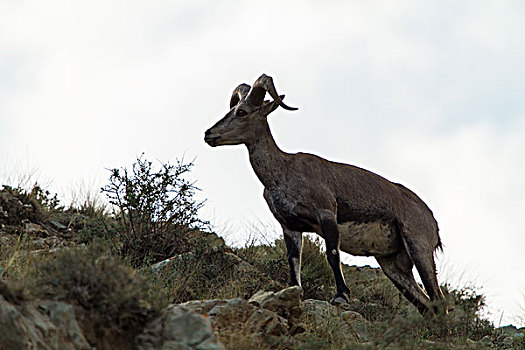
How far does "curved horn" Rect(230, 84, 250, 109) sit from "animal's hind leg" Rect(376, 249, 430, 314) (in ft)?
10.7

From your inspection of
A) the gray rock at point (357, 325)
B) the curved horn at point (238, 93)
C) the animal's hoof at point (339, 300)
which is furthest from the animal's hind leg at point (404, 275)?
the curved horn at point (238, 93)

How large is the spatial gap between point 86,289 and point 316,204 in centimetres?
464

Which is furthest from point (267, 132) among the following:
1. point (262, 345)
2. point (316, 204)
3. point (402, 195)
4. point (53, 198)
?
point (53, 198)

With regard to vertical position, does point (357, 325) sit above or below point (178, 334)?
above

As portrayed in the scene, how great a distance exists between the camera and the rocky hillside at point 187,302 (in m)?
5.51

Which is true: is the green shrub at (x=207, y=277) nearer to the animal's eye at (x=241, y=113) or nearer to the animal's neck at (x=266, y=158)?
the animal's neck at (x=266, y=158)

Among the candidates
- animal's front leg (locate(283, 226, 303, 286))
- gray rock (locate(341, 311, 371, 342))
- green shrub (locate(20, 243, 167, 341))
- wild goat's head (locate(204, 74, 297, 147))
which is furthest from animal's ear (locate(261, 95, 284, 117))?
green shrub (locate(20, 243, 167, 341))

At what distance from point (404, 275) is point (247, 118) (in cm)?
338

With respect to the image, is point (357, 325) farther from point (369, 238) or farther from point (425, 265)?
point (425, 265)

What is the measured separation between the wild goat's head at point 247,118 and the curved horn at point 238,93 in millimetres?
502

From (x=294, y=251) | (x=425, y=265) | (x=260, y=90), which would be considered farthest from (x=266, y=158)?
(x=425, y=265)

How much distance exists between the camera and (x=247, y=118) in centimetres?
1025

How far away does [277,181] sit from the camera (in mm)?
9922

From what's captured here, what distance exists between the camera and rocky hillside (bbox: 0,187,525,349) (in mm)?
5508
